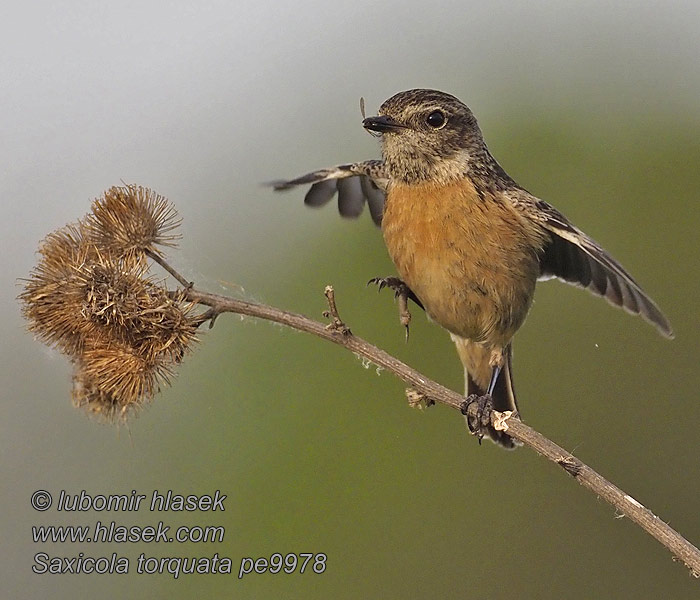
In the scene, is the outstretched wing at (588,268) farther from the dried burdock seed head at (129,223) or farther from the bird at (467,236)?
the dried burdock seed head at (129,223)

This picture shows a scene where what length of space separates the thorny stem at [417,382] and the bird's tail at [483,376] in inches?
62.5

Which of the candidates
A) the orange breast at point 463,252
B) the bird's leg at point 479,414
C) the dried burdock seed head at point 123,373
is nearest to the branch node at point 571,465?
the bird's leg at point 479,414

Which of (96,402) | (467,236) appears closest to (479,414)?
(467,236)

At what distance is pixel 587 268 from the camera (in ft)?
21.7

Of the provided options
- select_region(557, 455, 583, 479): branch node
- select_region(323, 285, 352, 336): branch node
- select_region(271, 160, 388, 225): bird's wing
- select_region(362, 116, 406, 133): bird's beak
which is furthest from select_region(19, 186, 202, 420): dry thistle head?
select_region(271, 160, 388, 225): bird's wing

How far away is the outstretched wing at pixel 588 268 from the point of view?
6023mm

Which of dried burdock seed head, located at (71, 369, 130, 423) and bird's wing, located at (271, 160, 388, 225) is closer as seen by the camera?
dried burdock seed head, located at (71, 369, 130, 423)

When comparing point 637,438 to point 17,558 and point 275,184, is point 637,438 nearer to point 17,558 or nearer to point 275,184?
point 275,184

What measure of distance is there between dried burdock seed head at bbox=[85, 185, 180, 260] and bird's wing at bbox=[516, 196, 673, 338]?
2324 mm

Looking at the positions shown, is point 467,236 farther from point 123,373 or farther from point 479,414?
point 123,373

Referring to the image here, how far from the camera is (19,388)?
11.1 meters

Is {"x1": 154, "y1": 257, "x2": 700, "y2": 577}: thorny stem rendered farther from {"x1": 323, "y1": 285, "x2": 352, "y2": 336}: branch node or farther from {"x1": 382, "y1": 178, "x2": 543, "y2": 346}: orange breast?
{"x1": 382, "y1": 178, "x2": 543, "y2": 346}: orange breast

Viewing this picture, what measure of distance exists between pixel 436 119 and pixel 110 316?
2556 mm

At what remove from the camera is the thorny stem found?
171 inches
